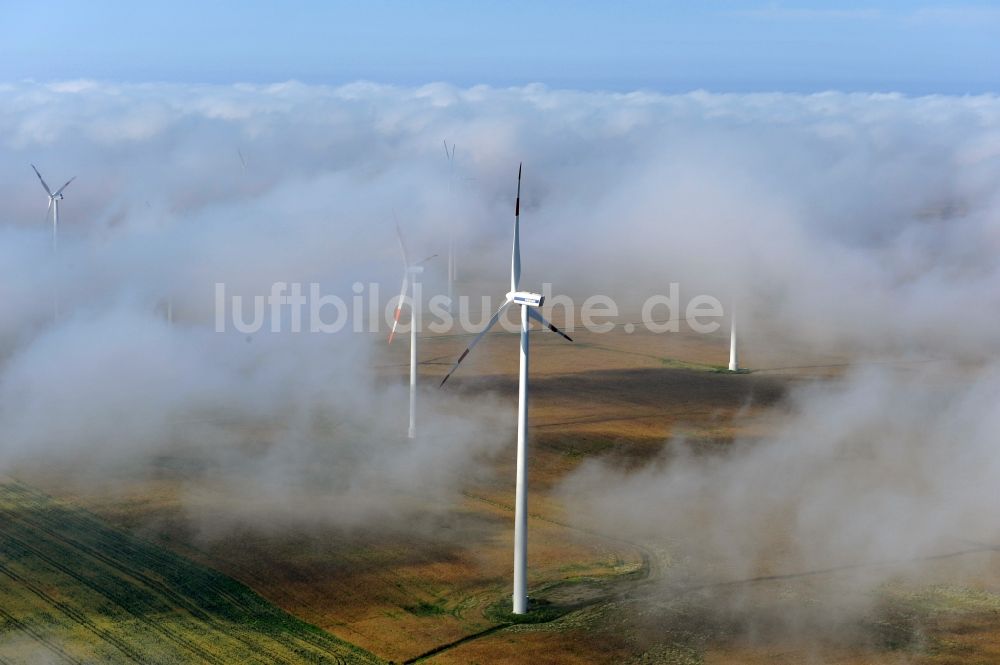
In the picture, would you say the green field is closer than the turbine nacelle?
Yes

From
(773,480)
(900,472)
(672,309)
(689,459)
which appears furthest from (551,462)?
(672,309)

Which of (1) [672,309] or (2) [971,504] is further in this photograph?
(1) [672,309]

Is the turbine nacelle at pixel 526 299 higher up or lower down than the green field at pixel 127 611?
higher up

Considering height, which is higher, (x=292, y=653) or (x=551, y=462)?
(x=551, y=462)

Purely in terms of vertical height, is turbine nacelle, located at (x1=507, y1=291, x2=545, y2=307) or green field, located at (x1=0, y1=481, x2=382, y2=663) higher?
turbine nacelle, located at (x1=507, y1=291, x2=545, y2=307)

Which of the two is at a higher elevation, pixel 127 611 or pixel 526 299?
pixel 526 299

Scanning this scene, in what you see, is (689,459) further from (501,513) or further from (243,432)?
(243,432)

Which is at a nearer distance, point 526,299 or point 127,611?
point 127,611

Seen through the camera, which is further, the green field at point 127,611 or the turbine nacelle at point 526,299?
the turbine nacelle at point 526,299
